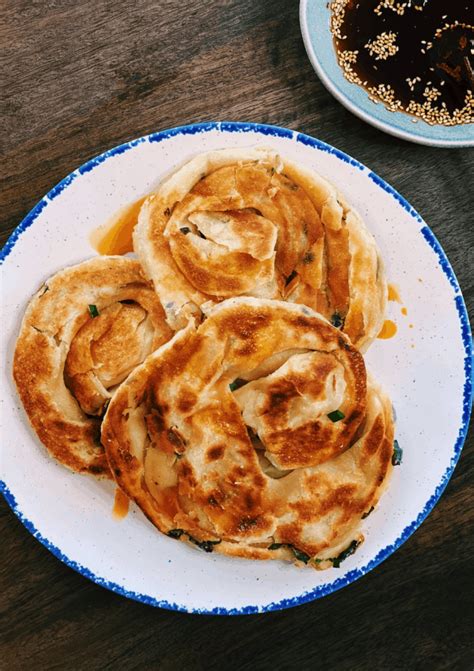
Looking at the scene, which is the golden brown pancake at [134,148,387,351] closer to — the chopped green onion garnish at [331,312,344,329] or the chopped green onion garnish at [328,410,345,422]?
the chopped green onion garnish at [331,312,344,329]

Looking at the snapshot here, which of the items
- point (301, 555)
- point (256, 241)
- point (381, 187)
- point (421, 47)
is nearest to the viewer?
point (256, 241)

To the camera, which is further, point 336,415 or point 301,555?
point 301,555

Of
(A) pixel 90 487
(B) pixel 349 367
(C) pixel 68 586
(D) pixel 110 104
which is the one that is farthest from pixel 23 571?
(D) pixel 110 104

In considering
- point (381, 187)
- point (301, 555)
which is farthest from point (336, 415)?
point (381, 187)

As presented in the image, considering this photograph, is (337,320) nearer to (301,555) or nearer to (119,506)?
(301,555)

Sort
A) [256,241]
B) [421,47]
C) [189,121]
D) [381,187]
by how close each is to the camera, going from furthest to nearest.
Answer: [421,47], [189,121], [381,187], [256,241]

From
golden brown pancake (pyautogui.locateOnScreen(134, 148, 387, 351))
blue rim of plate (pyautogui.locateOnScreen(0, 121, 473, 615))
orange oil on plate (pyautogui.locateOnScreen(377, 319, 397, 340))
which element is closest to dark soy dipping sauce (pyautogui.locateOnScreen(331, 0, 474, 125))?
blue rim of plate (pyautogui.locateOnScreen(0, 121, 473, 615))

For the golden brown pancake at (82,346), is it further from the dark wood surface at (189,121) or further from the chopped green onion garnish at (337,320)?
the chopped green onion garnish at (337,320)
